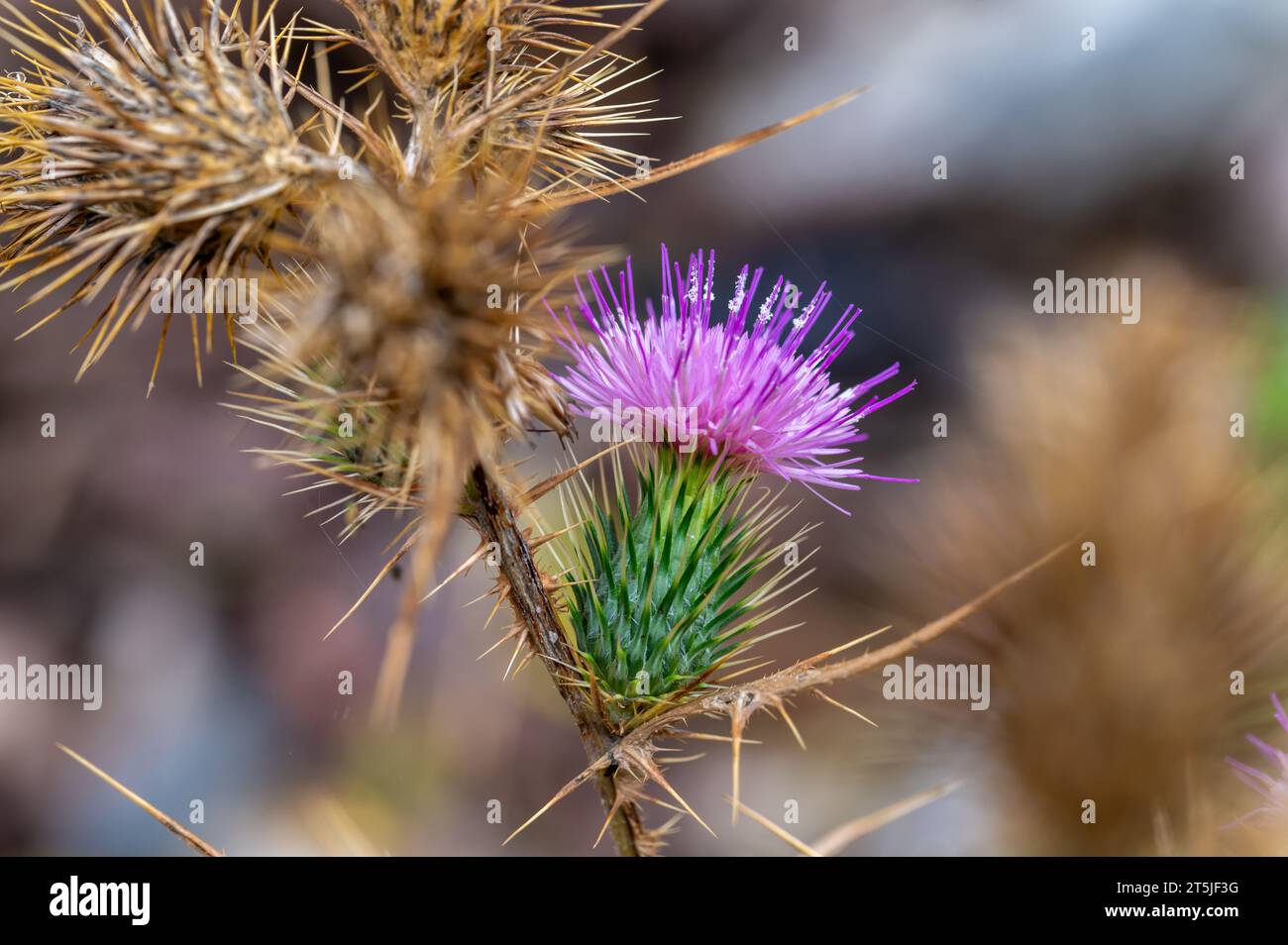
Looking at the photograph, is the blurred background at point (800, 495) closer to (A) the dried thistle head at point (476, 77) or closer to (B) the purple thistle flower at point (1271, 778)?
(B) the purple thistle flower at point (1271, 778)

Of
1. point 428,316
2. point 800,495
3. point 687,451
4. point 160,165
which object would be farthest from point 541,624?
point 800,495

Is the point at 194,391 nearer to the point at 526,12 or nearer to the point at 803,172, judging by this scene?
the point at 803,172

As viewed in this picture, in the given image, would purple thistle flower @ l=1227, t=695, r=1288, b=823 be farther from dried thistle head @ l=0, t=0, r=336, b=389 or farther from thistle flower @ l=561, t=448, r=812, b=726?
dried thistle head @ l=0, t=0, r=336, b=389

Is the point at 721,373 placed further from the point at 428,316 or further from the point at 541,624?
the point at 428,316

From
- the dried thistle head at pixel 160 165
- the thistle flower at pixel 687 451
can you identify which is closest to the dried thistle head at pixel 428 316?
the dried thistle head at pixel 160 165

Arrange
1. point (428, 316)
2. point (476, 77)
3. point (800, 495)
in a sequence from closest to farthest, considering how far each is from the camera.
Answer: point (428, 316) → point (476, 77) → point (800, 495)

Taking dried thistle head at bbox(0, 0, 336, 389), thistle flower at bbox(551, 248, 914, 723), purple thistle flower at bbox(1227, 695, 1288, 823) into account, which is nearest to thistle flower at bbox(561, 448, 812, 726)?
thistle flower at bbox(551, 248, 914, 723)

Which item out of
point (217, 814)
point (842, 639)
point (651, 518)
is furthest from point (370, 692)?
point (651, 518)
